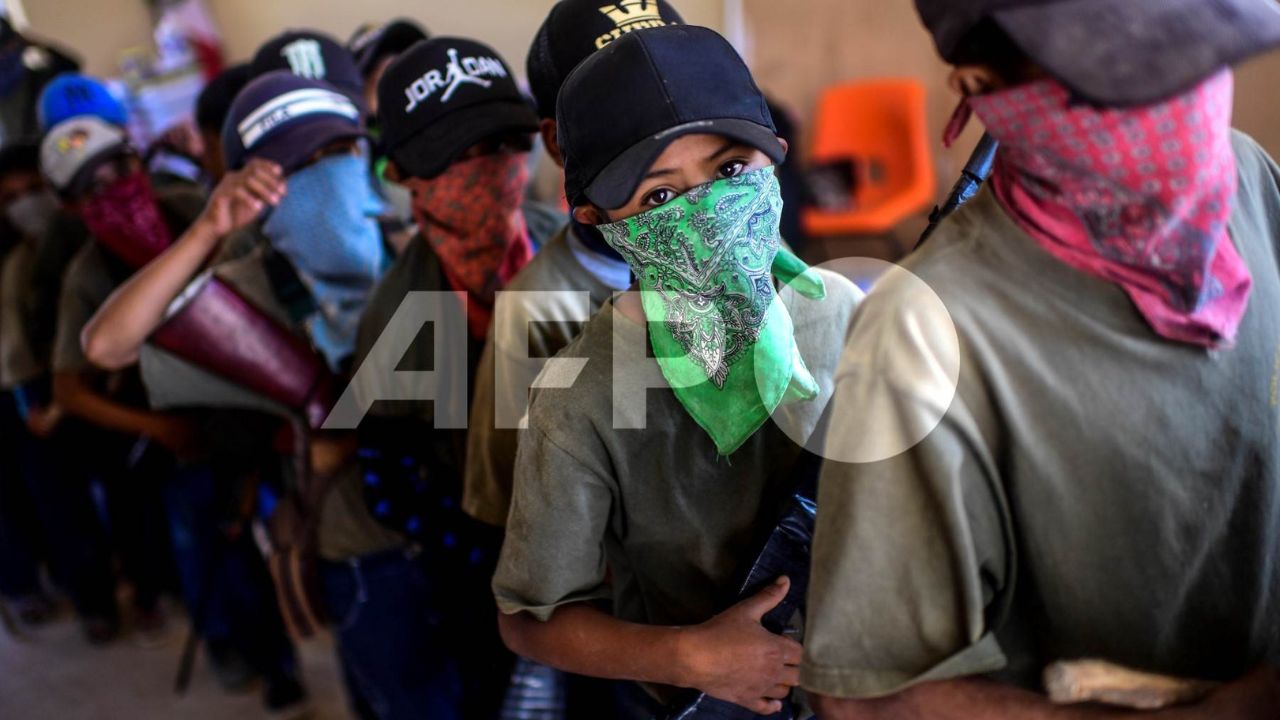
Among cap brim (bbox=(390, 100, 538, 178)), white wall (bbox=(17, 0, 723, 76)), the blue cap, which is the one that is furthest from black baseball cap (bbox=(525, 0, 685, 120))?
white wall (bbox=(17, 0, 723, 76))

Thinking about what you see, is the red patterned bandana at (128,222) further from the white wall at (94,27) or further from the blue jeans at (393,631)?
the white wall at (94,27)

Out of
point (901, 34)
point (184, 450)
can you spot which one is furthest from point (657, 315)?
point (901, 34)

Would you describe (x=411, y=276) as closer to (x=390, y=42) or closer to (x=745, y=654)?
(x=745, y=654)

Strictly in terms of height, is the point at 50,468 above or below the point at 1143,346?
below

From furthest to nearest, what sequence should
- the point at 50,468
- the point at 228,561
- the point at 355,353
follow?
the point at 50,468
the point at 228,561
the point at 355,353

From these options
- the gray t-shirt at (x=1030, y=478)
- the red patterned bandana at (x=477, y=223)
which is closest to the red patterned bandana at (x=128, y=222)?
the red patterned bandana at (x=477, y=223)

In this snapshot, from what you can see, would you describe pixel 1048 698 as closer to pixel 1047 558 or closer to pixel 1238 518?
pixel 1047 558

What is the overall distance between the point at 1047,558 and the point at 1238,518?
0.57 feet

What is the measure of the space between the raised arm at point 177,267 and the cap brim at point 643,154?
1044mm

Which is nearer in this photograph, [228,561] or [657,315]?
[657,315]

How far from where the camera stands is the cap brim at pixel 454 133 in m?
1.58

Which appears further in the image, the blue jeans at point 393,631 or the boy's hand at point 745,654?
the blue jeans at point 393,631

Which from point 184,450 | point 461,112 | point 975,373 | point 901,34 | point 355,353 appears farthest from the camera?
point 901,34

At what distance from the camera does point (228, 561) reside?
2.74 meters
